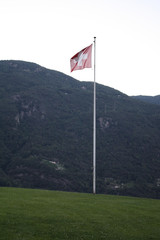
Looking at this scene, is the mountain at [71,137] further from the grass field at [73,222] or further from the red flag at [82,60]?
the grass field at [73,222]

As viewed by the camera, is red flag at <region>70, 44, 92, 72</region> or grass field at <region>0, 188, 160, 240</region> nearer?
grass field at <region>0, 188, 160, 240</region>

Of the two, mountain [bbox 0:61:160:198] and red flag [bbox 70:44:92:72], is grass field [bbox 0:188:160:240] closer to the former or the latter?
red flag [bbox 70:44:92:72]

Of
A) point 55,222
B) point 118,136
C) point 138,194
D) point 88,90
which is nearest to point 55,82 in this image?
point 88,90

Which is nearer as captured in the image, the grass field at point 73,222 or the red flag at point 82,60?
the grass field at point 73,222

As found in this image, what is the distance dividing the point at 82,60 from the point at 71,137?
71.4 metres

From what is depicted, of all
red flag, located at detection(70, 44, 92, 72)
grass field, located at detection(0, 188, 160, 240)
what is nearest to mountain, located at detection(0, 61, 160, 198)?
red flag, located at detection(70, 44, 92, 72)

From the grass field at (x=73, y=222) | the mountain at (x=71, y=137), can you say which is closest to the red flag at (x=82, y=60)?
the grass field at (x=73, y=222)

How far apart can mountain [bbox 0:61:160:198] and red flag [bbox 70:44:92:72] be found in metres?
42.8

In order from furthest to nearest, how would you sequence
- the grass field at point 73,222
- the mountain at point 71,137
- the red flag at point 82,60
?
the mountain at point 71,137 < the red flag at point 82,60 < the grass field at point 73,222

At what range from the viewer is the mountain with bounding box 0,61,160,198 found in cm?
7280

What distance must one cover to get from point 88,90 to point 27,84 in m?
27.2

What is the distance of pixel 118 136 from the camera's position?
9875 cm

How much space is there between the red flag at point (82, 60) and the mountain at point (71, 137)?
42.8 m

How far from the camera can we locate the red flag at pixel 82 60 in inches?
994
